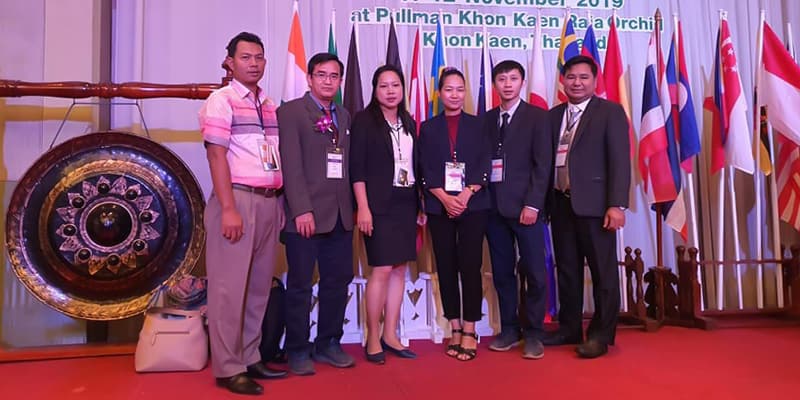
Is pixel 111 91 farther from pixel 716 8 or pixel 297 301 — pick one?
pixel 716 8

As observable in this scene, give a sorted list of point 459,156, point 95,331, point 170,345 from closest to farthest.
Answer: point 170,345, point 459,156, point 95,331

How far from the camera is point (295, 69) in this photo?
317 cm

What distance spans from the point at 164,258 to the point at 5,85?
1.10 m

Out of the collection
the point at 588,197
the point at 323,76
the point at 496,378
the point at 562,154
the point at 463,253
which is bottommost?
the point at 496,378

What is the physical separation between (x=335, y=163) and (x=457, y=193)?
1.98 ft

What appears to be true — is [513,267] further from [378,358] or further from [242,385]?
[242,385]

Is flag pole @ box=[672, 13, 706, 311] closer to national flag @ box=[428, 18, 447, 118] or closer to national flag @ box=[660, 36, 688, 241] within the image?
national flag @ box=[660, 36, 688, 241]

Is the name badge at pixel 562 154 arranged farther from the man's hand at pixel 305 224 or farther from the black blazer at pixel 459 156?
the man's hand at pixel 305 224

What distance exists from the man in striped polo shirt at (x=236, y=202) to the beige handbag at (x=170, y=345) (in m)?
0.31

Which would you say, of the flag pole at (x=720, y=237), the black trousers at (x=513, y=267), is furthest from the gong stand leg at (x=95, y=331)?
the flag pole at (x=720, y=237)

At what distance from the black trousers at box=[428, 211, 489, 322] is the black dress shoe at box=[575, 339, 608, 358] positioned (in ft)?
1.64

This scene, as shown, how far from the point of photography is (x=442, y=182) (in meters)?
2.60

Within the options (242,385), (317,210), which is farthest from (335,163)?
(242,385)

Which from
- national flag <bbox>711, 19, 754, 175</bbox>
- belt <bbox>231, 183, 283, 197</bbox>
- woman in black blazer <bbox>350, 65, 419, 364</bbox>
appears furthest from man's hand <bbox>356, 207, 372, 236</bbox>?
national flag <bbox>711, 19, 754, 175</bbox>
